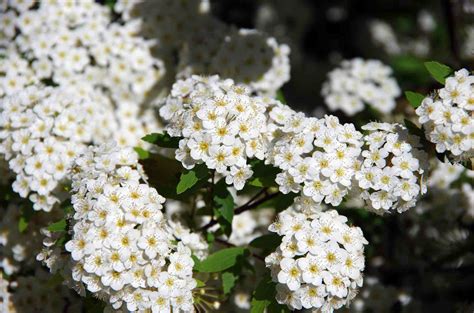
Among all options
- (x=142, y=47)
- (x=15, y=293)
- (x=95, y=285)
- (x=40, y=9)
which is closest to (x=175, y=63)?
(x=142, y=47)

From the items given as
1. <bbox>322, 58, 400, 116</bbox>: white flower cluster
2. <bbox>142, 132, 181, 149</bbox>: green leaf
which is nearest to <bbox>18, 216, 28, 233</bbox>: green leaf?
<bbox>142, 132, 181, 149</bbox>: green leaf

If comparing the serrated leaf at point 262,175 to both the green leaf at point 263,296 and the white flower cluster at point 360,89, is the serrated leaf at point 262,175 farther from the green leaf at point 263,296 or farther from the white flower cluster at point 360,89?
the white flower cluster at point 360,89

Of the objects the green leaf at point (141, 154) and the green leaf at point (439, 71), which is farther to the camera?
the green leaf at point (141, 154)

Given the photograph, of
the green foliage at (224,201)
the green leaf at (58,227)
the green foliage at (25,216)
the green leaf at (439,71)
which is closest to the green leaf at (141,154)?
the green foliage at (224,201)

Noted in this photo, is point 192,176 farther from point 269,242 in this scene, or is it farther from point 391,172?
point 391,172

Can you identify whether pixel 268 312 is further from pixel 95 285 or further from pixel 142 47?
pixel 142 47

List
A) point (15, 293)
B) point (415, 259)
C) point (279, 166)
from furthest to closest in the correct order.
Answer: point (415, 259) → point (15, 293) → point (279, 166)
